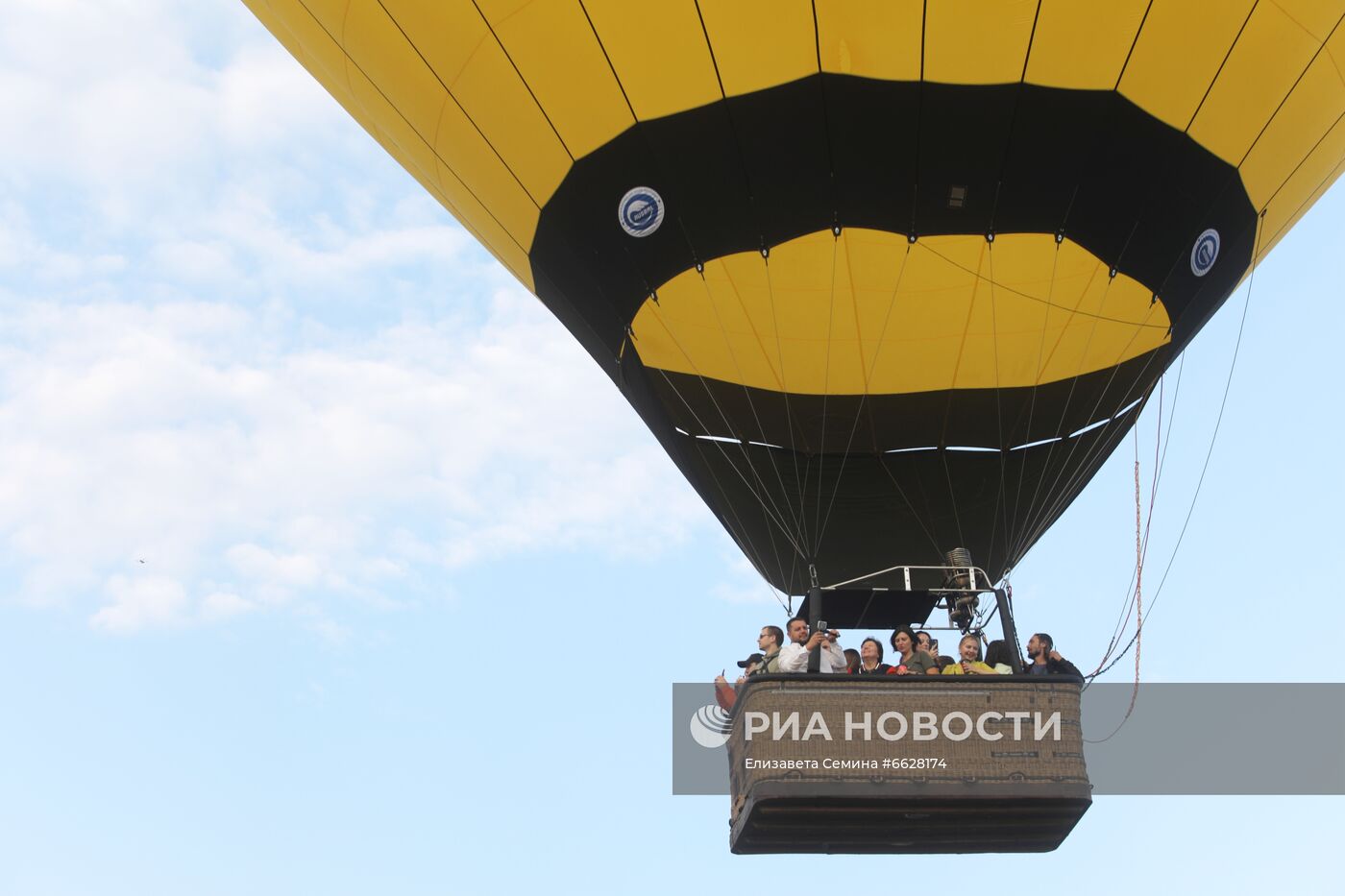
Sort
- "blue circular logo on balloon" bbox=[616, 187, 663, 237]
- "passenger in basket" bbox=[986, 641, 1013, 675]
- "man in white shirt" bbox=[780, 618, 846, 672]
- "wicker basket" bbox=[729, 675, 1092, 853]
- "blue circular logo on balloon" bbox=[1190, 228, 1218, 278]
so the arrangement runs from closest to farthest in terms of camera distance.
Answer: "wicker basket" bbox=[729, 675, 1092, 853] < "man in white shirt" bbox=[780, 618, 846, 672] < "passenger in basket" bbox=[986, 641, 1013, 675] < "blue circular logo on balloon" bbox=[616, 187, 663, 237] < "blue circular logo on balloon" bbox=[1190, 228, 1218, 278]

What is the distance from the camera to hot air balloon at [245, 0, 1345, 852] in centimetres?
946

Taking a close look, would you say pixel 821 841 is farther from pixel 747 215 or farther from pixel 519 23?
pixel 519 23

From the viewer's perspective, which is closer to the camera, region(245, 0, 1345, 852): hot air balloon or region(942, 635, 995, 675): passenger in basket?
region(942, 635, 995, 675): passenger in basket

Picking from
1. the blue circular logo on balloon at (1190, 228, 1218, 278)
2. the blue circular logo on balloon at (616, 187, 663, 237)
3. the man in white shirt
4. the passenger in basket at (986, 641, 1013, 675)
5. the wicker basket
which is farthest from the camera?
the blue circular logo on balloon at (1190, 228, 1218, 278)

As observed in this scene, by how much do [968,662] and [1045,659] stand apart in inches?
14.5

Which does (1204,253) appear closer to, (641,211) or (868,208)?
(868,208)

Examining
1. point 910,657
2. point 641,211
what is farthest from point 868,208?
point 910,657

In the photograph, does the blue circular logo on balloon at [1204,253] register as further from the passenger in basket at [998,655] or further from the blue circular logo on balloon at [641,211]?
the blue circular logo on balloon at [641,211]

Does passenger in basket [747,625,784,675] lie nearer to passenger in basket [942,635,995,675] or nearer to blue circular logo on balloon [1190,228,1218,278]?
passenger in basket [942,635,995,675]

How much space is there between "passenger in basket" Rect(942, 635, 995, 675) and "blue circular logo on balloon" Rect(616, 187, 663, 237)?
9.19 ft

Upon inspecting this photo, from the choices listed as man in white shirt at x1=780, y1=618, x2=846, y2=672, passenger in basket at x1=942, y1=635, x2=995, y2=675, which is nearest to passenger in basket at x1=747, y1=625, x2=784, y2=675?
man in white shirt at x1=780, y1=618, x2=846, y2=672

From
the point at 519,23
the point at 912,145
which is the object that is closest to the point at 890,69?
the point at 912,145

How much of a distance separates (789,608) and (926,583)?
1156 millimetres

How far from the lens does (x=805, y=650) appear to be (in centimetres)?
902
